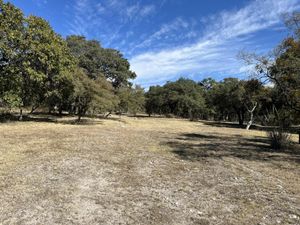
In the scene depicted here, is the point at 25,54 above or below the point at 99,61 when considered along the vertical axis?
below

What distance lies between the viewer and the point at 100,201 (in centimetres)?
518

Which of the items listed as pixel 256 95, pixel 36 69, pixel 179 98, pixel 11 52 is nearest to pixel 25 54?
pixel 11 52

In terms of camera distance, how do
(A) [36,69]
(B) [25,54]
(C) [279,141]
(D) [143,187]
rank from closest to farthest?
(D) [143,187] < (C) [279,141] < (B) [25,54] < (A) [36,69]

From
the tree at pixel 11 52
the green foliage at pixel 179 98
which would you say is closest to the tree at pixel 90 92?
the tree at pixel 11 52

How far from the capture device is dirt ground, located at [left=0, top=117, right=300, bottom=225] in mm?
4590

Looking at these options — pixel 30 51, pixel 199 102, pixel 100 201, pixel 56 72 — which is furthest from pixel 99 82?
pixel 199 102

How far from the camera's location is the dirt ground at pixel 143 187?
4590 mm

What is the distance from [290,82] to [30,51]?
50.7ft

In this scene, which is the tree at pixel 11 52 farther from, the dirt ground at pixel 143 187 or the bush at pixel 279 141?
the bush at pixel 279 141

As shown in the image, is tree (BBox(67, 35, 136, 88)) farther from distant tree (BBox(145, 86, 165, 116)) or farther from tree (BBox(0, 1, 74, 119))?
tree (BBox(0, 1, 74, 119))

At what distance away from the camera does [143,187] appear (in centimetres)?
607

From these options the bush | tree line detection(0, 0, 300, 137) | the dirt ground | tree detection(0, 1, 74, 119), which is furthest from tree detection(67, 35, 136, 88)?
the dirt ground

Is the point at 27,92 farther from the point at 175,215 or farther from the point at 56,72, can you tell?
the point at 175,215

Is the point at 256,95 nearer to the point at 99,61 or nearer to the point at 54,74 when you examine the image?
the point at 54,74
